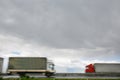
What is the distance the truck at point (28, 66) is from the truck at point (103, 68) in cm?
916

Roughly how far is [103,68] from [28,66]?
59.3ft

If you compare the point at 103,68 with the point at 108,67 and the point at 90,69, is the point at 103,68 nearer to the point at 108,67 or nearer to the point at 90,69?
the point at 108,67

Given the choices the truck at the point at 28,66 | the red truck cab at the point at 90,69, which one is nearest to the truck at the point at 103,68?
the red truck cab at the point at 90,69

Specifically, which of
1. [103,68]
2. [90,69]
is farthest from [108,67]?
[90,69]

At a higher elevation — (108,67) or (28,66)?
(28,66)

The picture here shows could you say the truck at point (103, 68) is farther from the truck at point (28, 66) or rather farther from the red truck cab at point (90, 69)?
the truck at point (28, 66)

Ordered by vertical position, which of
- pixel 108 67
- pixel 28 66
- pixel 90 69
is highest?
pixel 28 66

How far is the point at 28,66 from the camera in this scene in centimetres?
4731

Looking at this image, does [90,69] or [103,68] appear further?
[103,68]

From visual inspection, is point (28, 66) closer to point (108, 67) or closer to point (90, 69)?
point (90, 69)

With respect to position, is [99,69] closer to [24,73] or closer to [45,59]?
[45,59]

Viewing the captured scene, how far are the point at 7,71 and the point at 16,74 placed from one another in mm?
2267

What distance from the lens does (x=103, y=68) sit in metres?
47.2

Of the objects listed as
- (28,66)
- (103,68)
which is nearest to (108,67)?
(103,68)
